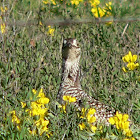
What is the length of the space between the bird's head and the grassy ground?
24cm

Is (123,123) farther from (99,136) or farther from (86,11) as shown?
(86,11)

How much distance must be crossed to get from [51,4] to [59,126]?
3563mm

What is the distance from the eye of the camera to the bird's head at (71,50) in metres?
4.44

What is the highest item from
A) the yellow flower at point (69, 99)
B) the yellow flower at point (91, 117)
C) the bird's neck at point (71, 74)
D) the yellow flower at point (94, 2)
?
the yellow flower at point (94, 2)

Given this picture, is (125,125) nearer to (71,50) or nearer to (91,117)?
(91,117)

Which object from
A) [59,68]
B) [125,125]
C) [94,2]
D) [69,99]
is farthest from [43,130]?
[94,2]

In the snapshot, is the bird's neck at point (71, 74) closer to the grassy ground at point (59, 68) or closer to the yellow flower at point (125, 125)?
the grassy ground at point (59, 68)

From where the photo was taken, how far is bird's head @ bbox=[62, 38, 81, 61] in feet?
14.6

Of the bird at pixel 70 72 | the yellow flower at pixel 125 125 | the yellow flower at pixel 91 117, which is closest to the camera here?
the yellow flower at pixel 125 125

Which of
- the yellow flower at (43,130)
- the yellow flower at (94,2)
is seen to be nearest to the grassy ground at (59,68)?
the yellow flower at (43,130)

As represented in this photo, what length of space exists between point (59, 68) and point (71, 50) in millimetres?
601

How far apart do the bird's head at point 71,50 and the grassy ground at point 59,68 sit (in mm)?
245

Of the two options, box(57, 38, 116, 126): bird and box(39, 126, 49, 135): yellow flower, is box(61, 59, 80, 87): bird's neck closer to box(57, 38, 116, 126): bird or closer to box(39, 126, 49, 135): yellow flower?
box(57, 38, 116, 126): bird

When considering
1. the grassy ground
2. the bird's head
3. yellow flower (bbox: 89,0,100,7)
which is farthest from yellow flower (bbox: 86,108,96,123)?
yellow flower (bbox: 89,0,100,7)
